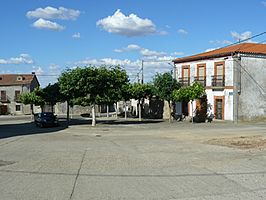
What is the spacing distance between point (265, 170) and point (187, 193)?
3.82m

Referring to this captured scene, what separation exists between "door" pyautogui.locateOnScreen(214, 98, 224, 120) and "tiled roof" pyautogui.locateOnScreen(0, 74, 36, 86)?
48.3 meters

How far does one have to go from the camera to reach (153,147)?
59.6 feet

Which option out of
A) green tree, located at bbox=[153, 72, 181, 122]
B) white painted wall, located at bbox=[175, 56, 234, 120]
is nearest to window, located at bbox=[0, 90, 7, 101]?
green tree, located at bbox=[153, 72, 181, 122]

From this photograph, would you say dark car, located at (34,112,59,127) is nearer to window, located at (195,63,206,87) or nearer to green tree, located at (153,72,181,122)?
green tree, located at (153,72,181,122)

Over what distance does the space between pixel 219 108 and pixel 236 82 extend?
3547 millimetres

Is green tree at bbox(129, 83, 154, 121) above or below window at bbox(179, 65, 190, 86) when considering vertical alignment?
below

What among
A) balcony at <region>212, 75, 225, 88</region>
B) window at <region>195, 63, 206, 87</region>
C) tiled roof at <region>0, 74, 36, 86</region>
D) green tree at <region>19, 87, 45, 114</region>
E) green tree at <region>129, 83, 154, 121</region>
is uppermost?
tiled roof at <region>0, 74, 36, 86</region>

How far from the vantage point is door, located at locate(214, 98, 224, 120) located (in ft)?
131

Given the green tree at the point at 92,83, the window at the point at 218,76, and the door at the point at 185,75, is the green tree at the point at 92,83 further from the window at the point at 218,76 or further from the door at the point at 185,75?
the door at the point at 185,75

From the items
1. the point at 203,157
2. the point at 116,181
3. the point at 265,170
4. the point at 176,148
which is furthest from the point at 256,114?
the point at 116,181

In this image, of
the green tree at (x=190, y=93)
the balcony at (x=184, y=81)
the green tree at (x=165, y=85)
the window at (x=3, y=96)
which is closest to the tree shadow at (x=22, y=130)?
the green tree at (x=165, y=85)

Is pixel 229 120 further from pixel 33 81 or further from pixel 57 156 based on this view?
pixel 33 81

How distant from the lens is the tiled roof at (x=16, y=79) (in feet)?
260

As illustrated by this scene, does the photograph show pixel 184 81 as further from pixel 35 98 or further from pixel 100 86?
pixel 35 98
